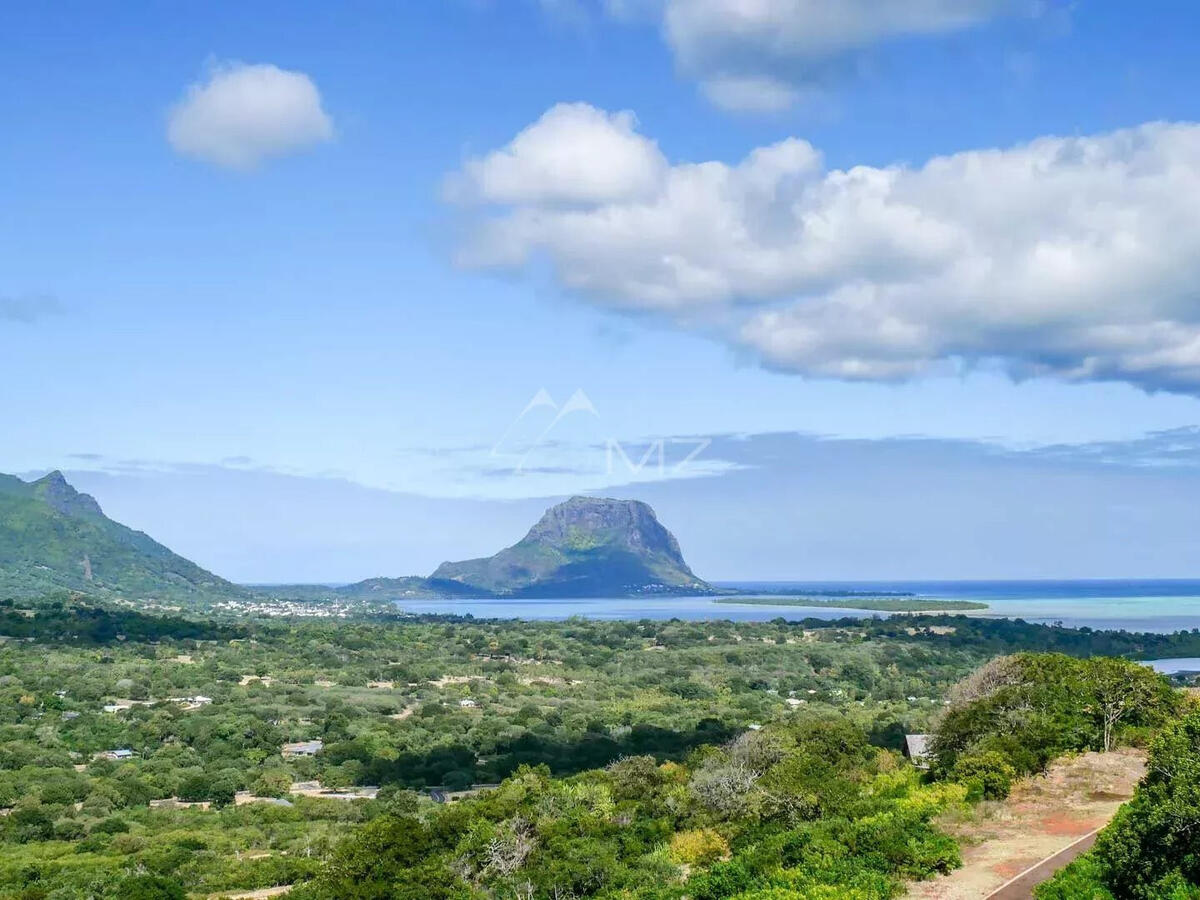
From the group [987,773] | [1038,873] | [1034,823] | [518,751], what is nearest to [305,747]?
[518,751]

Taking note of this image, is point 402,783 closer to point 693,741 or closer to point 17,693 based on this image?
point 693,741

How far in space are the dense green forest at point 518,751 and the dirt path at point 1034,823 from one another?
57 centimetres

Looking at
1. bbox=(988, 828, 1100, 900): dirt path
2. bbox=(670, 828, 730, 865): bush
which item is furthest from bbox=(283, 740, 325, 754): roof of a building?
bbox=(988, 828, 1100, 900): dirt path

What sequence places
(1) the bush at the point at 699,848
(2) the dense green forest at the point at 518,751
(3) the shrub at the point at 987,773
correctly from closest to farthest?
(3) the shrub at the point at 987,773 < (2) the dense green forest at the point at 518,751 < (1) the bush at the point at 699,848

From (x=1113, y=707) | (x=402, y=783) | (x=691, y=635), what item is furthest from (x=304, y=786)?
(x=691, y=635)

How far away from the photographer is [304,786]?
59.1 meters

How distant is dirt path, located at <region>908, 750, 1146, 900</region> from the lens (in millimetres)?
20312

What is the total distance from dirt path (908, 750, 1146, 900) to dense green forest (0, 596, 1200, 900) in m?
0.57

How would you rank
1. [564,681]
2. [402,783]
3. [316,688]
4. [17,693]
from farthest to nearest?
[564,681] → [316,688] → [17,693] → [402,783]

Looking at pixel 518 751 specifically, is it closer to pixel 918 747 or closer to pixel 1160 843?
pixel 918 747

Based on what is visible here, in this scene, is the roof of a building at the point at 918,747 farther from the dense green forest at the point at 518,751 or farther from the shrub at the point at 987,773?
the shrub at the point at 987,773

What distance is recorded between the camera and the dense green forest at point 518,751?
88.3ft

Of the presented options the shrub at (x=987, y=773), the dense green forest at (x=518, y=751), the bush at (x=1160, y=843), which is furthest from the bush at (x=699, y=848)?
the bush at (x=1160, y=843)

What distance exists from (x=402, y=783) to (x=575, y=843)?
1247 inches
